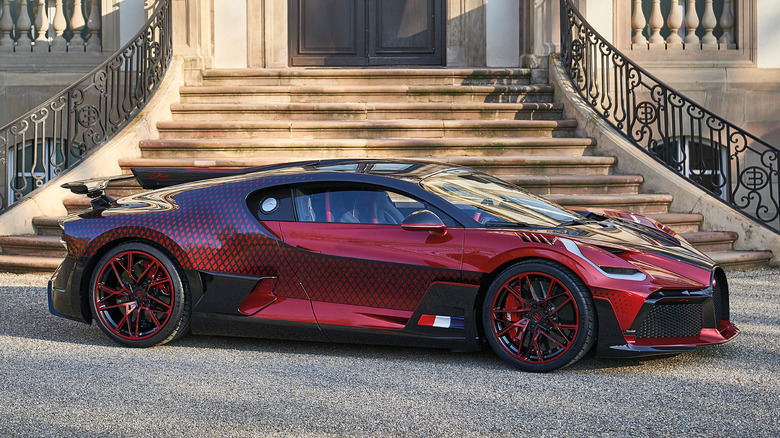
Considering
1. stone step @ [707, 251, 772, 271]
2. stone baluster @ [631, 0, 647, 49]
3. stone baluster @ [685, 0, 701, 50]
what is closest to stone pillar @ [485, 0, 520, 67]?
stone baluster @ [631, 0, 647, 49]

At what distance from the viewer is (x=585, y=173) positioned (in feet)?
33.9

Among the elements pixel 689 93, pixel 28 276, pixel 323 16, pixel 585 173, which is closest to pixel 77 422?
pixel 28 276

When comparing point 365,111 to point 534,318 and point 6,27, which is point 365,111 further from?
point 534,318

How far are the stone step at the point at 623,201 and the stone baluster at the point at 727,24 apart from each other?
472 centimetres

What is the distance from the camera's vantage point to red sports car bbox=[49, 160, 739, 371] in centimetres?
468

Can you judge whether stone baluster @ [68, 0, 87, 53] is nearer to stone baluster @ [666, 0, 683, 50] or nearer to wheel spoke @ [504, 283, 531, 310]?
stone baluster @ [666, 0, 683, 50]

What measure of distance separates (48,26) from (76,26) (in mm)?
451

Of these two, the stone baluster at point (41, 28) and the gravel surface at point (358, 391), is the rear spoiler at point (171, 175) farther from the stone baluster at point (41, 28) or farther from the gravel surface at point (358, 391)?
the stone baluster at point (41, 28)

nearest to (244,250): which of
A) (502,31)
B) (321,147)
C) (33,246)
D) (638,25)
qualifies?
(33,246)

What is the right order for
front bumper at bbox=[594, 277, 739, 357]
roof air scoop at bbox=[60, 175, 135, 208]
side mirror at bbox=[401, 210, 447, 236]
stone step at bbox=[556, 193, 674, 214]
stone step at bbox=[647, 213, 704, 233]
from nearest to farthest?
front bumper at bbox=[594, 277, 739, 357], side mirror at bbox=[401, 210, 447, 236], roof air scoop at bbox=[60, 175, 135, 208], stone step at bbox=[647, 213, 704, 233], stone step at bbox=[556, 193, 674, 214]

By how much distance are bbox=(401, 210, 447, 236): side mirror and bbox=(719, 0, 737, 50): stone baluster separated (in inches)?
391

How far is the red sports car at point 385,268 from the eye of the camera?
4.68m

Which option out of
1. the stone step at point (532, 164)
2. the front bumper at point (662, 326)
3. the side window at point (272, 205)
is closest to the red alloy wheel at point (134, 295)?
the side window at point (272, 205)

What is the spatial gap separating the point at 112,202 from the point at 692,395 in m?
3.96
